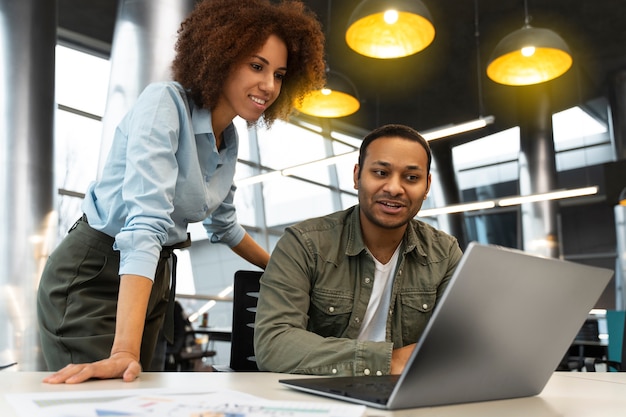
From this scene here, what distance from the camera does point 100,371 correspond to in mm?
1038

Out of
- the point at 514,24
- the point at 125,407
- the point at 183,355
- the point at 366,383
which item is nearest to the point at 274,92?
the point at 366,383

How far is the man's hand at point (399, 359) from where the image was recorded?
1204 millimetres

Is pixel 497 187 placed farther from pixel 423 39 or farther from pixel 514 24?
pixel 423 39

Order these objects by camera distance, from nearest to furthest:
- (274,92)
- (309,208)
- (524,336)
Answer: (524,336), (274,92), (309,208)

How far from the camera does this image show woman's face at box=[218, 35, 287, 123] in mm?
1583

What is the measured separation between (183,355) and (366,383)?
5.72 metres

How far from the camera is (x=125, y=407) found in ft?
2.36

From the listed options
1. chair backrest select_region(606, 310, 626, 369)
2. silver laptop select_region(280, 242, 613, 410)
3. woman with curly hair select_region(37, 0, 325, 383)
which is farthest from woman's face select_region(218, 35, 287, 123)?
chair backrest select_region(606, 310, 626, 369)

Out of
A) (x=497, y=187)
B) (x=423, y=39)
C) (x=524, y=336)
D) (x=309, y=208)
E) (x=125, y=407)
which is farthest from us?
(x=497, y=187)

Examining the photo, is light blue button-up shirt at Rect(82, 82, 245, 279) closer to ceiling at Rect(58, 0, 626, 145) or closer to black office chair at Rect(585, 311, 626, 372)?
black office chair at Rect(585, 311, 626, 372)

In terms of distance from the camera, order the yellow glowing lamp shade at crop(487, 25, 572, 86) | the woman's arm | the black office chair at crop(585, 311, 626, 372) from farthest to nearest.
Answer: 1. the yellow glowing lamp shade at crop(487, 25, 572, 86)
2. the black office chair at crop(585, 311, 626, 372)
3. the woman's arm

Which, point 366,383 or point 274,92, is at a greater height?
point 274,92

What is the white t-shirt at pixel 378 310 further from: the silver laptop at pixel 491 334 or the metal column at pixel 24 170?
the metal column at pixel 24 170

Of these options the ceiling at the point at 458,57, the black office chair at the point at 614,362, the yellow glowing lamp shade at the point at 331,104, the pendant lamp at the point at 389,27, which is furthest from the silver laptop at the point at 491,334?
the ceiling at the point at 458,57
